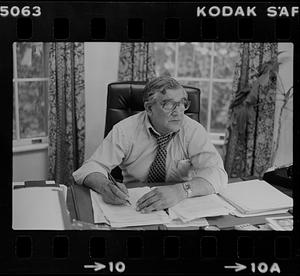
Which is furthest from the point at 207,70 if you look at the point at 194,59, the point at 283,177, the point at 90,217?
the point at 90,217

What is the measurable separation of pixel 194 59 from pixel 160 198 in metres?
0.26

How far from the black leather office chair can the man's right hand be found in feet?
0.06

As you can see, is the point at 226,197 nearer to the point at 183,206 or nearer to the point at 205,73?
the point at 183,206

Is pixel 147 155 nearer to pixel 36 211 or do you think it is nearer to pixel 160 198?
pixel 160 198

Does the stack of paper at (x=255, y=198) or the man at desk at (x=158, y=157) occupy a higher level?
the man at desk at (x=158, y=157)

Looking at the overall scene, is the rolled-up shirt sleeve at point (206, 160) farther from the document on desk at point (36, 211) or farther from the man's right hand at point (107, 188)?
the document on desk at point (36, 211)

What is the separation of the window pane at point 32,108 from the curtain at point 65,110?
0.6 inches

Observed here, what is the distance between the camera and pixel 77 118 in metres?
0.91

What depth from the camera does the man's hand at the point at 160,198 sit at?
2.95 ft
